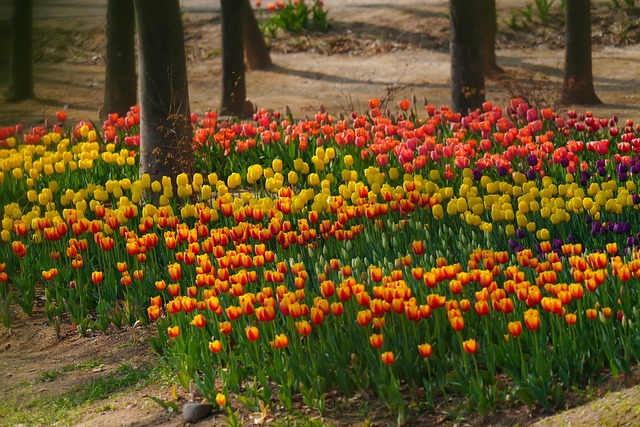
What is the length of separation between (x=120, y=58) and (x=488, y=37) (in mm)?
6079

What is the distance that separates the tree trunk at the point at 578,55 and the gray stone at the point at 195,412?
9204 mm

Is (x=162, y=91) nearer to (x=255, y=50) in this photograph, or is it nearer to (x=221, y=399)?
(x=221, y=399)

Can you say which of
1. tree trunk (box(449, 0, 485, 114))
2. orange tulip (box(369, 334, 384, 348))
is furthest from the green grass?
tree trunk (box(449, 0, 485, 114))

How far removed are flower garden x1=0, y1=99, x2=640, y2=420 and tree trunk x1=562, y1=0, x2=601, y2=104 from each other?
3.70 metres

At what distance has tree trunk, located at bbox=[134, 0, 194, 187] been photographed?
8.08 metres

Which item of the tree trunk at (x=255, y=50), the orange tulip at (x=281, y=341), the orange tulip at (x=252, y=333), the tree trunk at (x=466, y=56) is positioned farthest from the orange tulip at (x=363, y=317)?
the tree trunk at (x=255, y=50)

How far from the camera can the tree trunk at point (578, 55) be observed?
1270 centimetres

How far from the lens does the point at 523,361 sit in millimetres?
4531

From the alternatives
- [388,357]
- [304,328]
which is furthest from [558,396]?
[304,328]

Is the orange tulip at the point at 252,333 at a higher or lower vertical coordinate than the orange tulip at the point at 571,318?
lower

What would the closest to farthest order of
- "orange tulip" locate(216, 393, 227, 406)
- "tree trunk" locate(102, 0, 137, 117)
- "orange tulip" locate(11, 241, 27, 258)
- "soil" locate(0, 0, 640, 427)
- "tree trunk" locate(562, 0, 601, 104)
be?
"orange tulip" locate(216, 393, 227, 406) < "orange tulip" locate(11, 241, 27, 258) < "tree trunk" locate(102, 0, 137, 117) < "tree trunk" locate(562, 0, 601, 104) < "soil" locate(0, 0, 640, 427)

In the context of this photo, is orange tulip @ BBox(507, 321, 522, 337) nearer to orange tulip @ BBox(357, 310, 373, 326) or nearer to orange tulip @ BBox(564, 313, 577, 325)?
orange tulip @ BBox(564, 313, 577, 325)

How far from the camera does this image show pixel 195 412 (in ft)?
15.9

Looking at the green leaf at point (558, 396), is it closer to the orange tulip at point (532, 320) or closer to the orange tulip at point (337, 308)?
the orange tulip at point (532, 320)
